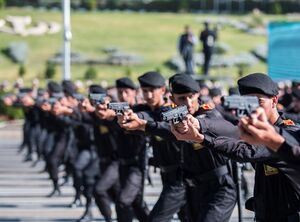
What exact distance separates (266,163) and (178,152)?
2705 mm

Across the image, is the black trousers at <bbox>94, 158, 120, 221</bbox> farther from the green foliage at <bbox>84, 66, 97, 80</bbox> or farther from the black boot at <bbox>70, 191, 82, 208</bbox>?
the green foliage at <bbox>84, 66, 97, 80</bbox>

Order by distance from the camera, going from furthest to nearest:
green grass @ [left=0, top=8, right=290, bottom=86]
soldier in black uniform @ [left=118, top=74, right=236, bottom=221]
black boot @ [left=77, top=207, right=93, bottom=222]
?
green grass @ [left=0, top=8, right=290, bottom=86]
black boot @ [left=77, top=207, right=93, bottom=222]
soldier in black uniform @ [left=118, top=74, right=236, bottom=221]

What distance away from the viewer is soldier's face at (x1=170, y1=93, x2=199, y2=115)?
27.0 ft

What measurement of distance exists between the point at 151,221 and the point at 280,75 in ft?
33.1

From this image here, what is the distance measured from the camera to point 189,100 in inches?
324

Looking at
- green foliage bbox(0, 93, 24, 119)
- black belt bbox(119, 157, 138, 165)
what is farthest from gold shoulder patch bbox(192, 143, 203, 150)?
green foliage bbox(0, 93, 24, 119)

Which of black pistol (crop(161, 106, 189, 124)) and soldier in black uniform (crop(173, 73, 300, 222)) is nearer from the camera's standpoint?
black pistol (crop(161, 106, 189, 124))

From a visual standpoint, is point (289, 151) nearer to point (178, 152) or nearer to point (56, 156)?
point (178, 152)

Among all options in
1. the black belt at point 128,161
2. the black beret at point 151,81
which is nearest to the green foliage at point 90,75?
the black belt at point 128,161

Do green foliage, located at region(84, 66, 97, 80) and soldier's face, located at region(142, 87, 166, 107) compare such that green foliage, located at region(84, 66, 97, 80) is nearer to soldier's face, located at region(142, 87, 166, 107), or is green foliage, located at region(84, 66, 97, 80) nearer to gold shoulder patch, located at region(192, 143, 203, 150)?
soldier's face, located at region(142, 87, 166, 107)

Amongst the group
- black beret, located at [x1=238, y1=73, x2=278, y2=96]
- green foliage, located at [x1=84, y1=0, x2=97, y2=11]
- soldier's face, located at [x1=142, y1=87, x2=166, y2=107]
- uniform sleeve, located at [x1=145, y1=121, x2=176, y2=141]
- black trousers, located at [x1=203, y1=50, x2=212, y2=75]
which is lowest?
green foliage, located at [x1=84, y1=0, x2=97, y2=11]

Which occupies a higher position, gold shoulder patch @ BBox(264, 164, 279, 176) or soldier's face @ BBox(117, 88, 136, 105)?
gold shoulder patch @ BBox(264, 164, 279, 176)

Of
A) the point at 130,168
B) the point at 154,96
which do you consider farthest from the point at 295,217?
the point at 130,168

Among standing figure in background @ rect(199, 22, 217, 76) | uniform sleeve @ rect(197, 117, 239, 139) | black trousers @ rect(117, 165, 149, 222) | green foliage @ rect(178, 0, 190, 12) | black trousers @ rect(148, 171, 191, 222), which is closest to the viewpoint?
uniform sleeve @ rect(197, 117, 239, 139)
